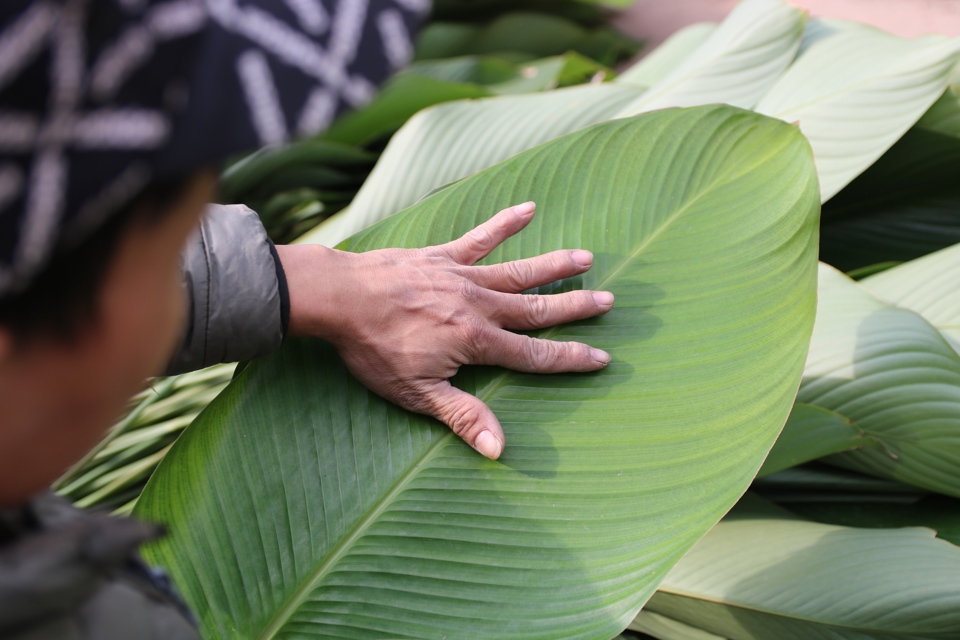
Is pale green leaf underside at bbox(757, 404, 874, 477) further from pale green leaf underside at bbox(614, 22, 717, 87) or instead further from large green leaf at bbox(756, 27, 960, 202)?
pale green leaf underside at bbox(614, 22, 717, 87)

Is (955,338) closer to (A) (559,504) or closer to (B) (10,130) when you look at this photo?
(A) (559,504)

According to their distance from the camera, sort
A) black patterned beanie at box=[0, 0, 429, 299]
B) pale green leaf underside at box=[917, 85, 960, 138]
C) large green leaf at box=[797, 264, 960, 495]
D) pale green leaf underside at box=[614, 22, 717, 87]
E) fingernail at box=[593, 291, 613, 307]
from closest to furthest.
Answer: black patterned beanie at box=[0, 0, 429, 299]
fingernail at box=[593, 291, 613, 307]
large green leaf at box=[797, 264, 960, 495]
pale green leaf underside at box=[917, 85, 960, 138]
pale green leaf underside at box=[614, 22, 717, 87]

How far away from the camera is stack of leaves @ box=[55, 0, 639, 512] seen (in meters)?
1.08

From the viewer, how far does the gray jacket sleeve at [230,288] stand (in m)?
0.71

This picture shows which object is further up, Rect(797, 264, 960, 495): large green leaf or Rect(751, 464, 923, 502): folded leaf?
Rect(797, 264, 960, 495): large green leaf

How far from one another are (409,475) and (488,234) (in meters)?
0.28

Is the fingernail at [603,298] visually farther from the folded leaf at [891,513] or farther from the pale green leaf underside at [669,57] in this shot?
the pale green leaf underside at [669,57]

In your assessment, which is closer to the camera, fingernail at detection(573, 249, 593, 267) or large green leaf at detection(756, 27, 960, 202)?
fingernail at detection(573, 249, 593, 267)

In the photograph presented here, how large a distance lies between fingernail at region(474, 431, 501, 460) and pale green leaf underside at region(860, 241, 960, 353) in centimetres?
70

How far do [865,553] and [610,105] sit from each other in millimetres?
810

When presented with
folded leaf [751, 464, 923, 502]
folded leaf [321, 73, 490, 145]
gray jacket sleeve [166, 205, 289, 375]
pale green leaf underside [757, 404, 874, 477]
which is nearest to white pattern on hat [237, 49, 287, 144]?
gray jacket sleeve [166, 205, 289, 375]

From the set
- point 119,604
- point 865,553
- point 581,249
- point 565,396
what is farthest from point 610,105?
point 119,604

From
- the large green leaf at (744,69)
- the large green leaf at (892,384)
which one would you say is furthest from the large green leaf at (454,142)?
the large green leaf at (892,384)

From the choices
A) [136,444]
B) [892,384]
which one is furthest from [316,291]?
[892,384]
